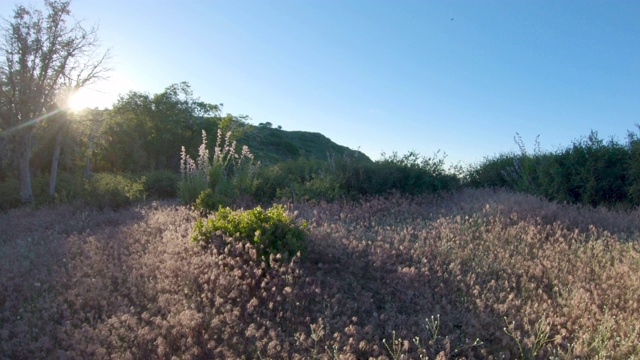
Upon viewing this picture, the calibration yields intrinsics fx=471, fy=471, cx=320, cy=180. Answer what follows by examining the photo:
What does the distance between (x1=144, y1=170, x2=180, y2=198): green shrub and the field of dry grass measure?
672 cm

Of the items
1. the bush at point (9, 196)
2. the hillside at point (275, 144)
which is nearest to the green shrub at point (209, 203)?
the bush at point (9, 196)

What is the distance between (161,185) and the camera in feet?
45.7

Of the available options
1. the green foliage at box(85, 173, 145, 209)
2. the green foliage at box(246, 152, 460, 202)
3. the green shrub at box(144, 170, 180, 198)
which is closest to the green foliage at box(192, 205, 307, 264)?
the green foliage at box(246, 152, 460, 202)

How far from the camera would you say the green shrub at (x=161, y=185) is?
1345cm

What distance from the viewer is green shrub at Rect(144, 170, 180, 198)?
13453mm

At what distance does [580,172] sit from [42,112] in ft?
54.8

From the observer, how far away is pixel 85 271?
5.17 metres

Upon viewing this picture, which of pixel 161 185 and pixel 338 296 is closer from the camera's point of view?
pixel 338 296

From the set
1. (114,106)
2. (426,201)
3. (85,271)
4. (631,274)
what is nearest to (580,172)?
(426,201)

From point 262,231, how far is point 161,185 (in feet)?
31.8

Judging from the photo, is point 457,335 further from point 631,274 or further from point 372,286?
point 631,274

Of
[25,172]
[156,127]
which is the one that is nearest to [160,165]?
Result: [156,127]

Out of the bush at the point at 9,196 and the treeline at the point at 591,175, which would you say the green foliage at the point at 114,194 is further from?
the treeline at the point at 591,175

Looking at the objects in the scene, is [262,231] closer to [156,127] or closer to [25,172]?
[25,172]
